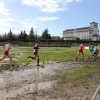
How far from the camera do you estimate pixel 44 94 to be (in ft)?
24.4

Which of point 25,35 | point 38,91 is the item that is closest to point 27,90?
point 38,91

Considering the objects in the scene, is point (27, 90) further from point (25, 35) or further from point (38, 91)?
point (25, 35)

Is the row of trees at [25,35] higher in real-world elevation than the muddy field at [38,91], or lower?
higher

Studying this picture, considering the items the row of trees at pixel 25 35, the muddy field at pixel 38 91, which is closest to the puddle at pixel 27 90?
the muddy field at pixel 38 91

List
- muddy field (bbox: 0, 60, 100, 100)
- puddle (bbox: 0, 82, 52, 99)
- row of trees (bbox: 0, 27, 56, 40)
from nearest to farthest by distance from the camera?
1. muddy field (bbox: 0, 60, 100, 100)
2. puddle (bbox: 0, 82, 52, 99)
3. row of trees (bbox: 0, 27, 56, 40)

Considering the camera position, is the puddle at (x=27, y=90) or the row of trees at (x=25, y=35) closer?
the puddle at (x=27, y=90)

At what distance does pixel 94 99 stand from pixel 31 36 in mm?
112930

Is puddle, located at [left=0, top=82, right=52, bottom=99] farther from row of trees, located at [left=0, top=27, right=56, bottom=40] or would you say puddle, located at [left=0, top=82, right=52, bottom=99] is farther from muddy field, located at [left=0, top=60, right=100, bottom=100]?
row of trees, located at [left=0, top=27, right=56, bottom=40]

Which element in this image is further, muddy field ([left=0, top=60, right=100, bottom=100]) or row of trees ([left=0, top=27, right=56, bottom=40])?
row of trees ([left=0, top=27, right=56, bottom=40])

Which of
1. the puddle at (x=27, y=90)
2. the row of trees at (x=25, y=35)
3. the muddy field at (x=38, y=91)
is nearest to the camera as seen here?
the muddy field at (x=38, y=91)

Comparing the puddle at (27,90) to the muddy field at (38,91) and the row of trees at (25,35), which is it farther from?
the row of trees at (25,35)

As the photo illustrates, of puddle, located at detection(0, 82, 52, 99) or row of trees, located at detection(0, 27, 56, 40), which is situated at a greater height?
row of trees, located at detection(0, 27, 56, 40)

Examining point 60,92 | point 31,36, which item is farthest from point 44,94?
point 31,36

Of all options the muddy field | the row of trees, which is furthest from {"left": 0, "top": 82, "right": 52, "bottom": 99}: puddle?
the row of trees
